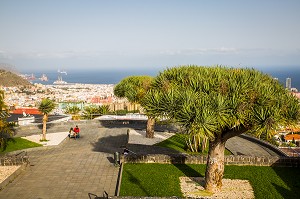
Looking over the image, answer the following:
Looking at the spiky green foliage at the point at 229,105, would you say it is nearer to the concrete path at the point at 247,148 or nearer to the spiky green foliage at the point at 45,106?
the concrete path at the point at 247,148

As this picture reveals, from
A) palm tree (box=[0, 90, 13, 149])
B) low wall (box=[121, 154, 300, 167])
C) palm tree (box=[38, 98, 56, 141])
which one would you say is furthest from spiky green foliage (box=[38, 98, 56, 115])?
low wall (box=[121, 154, 300, 167])

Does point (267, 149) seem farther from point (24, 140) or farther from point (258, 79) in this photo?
point (24, 140)

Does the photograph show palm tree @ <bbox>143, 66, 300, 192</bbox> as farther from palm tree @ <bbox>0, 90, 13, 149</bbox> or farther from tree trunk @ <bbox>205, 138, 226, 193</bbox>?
palm tree @ <bbox>0, 90, 13, 149</bbox>

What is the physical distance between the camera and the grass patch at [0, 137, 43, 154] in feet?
75.8

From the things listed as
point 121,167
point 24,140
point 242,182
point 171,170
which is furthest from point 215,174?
point 24,140

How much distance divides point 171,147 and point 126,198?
37.7ft

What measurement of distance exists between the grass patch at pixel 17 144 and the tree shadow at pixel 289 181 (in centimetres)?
1748

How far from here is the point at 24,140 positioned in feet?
83.8

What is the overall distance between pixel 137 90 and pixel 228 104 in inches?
720

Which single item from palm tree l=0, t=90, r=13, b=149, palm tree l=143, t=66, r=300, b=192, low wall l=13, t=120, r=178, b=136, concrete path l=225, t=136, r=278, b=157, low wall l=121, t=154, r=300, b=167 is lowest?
concrete path l=225, t=136, r=278, b=157

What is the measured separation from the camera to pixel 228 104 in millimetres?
12594

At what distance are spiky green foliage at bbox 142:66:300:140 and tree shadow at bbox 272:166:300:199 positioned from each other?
3.94m

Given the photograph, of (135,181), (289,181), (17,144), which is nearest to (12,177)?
(135,181)

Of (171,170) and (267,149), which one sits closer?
(171,170)
